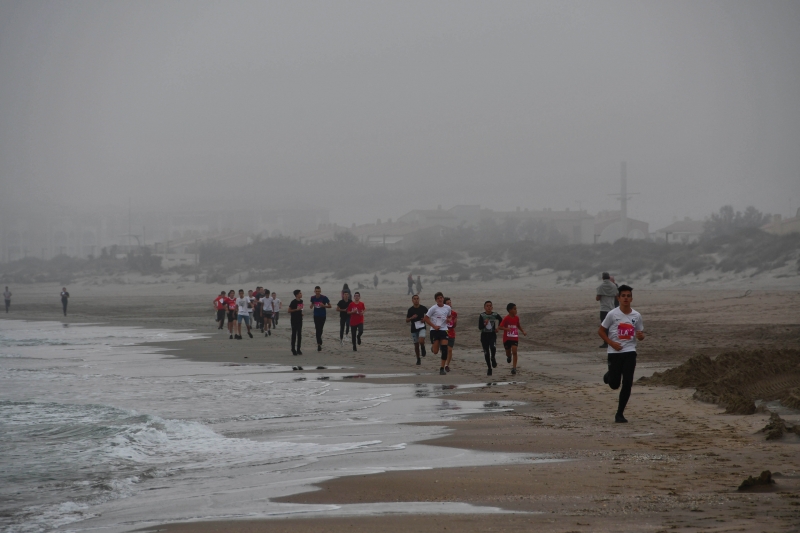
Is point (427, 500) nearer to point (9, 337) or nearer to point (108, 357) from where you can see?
point (108, 357)

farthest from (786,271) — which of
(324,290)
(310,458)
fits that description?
(310,458)

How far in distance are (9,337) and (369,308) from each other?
15763 mm

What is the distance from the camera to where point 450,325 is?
15898mm

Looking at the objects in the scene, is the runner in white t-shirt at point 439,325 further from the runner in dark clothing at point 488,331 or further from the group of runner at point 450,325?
the runner in dark clothing at point 488,331

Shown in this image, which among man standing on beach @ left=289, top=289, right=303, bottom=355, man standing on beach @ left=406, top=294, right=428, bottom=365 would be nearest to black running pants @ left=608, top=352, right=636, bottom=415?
man standing on beach @ left=406, top=294, right=428, bottom=365

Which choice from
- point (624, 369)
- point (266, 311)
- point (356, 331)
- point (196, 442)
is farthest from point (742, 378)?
point (266, 311)

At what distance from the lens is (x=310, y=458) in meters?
8.45

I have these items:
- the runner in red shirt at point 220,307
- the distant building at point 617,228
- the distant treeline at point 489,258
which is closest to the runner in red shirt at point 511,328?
the runner in red shirt at point 220,307

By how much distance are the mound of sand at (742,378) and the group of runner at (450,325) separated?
112 cm

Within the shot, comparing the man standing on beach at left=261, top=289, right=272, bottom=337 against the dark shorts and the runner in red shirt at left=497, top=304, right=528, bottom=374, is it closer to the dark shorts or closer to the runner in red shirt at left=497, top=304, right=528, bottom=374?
the dark shorts

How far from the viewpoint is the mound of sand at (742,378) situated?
34.2 ft

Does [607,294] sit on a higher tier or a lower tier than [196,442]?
higher

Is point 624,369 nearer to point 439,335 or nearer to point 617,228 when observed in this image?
point 439,335

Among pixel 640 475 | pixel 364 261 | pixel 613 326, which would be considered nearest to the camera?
pixel 640 475
